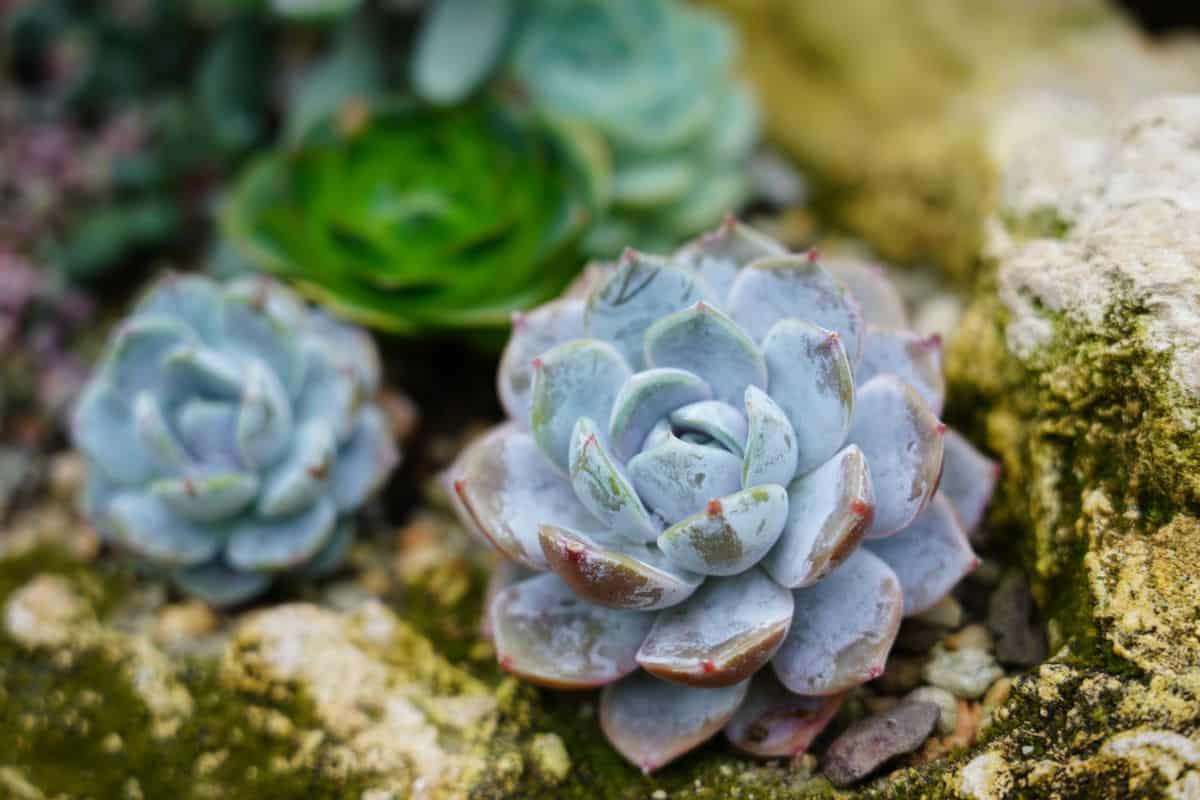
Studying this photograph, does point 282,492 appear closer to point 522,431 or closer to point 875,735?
point 522,431

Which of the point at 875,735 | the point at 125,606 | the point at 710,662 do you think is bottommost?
the point at 125,606

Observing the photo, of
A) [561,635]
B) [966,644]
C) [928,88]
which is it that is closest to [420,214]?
[561,635]

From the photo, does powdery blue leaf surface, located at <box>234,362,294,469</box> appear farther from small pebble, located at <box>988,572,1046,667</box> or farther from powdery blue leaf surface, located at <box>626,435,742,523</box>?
small pebble, located at <box>988,572,1046,667</box>

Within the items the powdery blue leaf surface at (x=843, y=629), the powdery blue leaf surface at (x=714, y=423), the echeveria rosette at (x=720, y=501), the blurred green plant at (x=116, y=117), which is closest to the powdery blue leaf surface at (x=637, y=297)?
the echeveria rosette at (x=720, y=501)

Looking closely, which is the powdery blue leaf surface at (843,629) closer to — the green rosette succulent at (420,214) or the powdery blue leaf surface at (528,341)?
the powdery blue leaf surface at (528,341)

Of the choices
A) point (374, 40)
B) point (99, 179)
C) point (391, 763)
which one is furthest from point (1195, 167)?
point (99, 179)

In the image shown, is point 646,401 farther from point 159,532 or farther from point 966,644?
point 159,532
